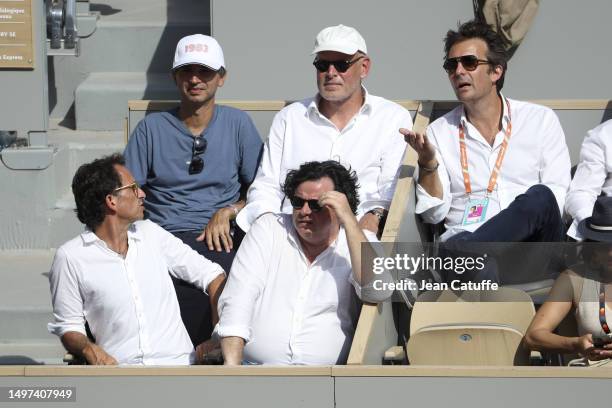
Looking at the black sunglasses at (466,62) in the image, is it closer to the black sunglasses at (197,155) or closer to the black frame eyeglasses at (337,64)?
the black frame eyeglasses at (337,64)

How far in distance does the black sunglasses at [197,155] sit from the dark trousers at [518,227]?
1411 millimetres

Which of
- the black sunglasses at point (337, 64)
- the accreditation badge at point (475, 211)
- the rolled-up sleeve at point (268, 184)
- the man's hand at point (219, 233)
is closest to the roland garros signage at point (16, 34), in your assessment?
the rolled-up sleeve at point (268, 184)

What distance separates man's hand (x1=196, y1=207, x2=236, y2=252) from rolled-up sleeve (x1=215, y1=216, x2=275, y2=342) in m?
0.61

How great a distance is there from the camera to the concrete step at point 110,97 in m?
8.55

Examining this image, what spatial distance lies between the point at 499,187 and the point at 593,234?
740mm

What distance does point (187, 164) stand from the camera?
614cm

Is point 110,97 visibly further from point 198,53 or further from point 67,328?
point 67,328

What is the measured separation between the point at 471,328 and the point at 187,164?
196cm

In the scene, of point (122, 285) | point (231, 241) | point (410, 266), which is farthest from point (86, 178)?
point (410, 266)

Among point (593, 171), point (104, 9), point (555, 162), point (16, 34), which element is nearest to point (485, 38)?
point (555, 162)

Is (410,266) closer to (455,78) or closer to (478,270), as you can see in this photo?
(478,270)

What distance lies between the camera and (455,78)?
582 cm

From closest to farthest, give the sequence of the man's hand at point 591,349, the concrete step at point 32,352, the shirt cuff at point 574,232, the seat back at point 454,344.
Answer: the man's hand at point 591,349, the seat back at point 454,344, the shirt cuff at point 574,232, the concrete step at point 32,352
